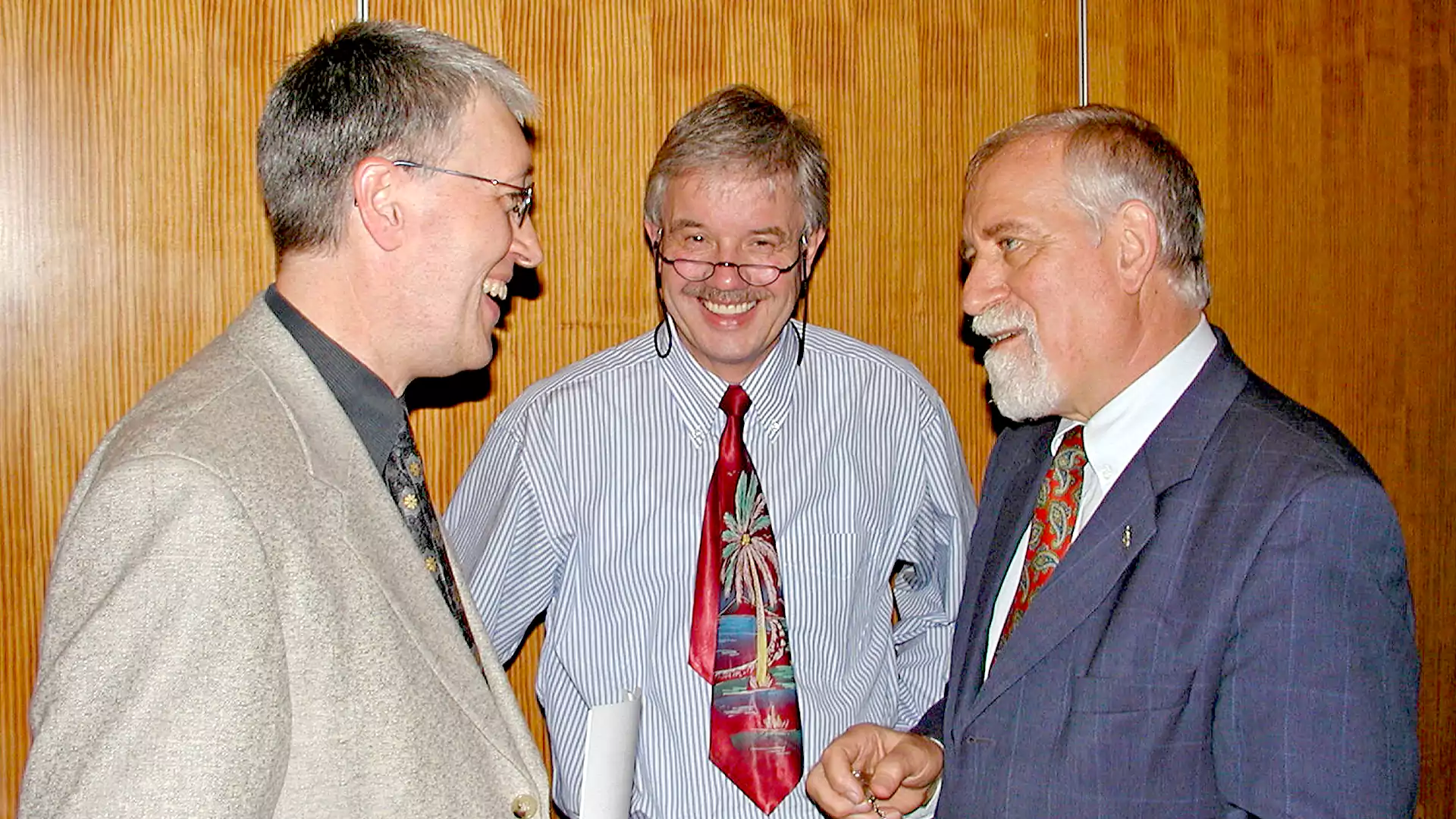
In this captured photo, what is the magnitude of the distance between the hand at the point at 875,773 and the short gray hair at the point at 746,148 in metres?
0.98

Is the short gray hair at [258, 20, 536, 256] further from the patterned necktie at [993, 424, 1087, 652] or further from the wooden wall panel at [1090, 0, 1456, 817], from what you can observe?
the wooden wall panel at [1090, 0, 1456, 817]

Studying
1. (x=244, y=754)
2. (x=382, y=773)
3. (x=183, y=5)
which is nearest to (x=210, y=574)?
(x=244, y=754)

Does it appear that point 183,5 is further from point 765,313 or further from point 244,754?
point 244,754

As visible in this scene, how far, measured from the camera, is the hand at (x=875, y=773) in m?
A: 1.97

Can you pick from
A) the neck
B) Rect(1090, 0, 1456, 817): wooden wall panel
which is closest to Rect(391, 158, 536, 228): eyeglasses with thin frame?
the neck

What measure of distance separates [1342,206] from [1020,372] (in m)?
2.01

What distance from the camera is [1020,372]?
1996 mm

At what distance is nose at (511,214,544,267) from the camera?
71.2 inches

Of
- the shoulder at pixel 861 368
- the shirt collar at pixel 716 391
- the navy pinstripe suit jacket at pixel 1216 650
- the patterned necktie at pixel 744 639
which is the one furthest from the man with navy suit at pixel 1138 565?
the shirt collar at pixel 716 391

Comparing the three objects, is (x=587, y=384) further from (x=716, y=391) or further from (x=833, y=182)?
(x=833, y=182)

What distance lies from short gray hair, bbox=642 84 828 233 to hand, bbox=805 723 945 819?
3.23ft

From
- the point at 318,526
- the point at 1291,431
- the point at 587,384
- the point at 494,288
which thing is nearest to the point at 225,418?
the point at 318,526

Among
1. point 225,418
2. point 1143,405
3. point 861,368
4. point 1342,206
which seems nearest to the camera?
point 225,418

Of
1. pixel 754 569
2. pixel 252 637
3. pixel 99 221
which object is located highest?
pixel 99 221
